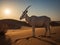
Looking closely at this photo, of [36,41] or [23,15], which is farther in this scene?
[23,15]

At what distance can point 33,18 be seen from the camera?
10.7 metres

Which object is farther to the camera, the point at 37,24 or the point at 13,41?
the point at 37,24

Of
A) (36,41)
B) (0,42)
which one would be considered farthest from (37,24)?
(0,42)

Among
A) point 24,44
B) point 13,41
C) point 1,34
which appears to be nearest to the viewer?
point 24,44

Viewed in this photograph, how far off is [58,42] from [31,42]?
1494 mm

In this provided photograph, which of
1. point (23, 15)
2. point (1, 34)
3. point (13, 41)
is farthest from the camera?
point (1, 34)

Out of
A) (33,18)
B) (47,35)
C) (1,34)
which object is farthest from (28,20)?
(1,34)

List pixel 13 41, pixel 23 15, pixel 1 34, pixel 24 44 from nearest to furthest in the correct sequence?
pixel 24 44
pixel 13 41
pixel 23 15
pixel 1 34

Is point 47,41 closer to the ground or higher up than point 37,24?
closer to the ground

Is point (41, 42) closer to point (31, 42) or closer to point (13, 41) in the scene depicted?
point (31, 42)

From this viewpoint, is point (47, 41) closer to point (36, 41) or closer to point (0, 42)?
point (36, 41)

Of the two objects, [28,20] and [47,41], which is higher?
[28,20]

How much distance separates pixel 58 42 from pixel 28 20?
2.56 meters

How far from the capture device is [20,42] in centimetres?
962
